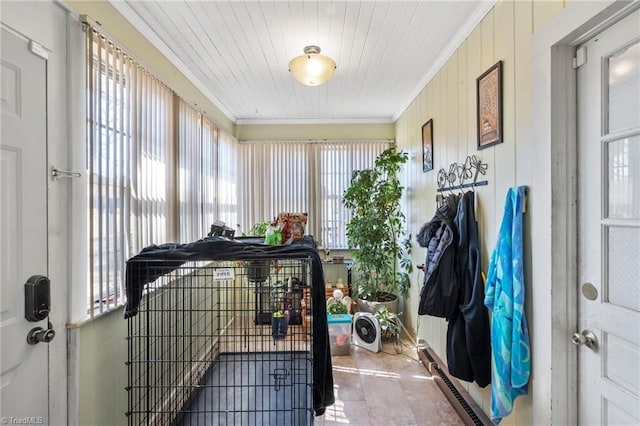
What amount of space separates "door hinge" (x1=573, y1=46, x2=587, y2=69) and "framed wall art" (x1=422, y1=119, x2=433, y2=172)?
1489 millimetres

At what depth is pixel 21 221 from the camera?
3.84ft

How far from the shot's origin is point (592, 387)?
1238 mm

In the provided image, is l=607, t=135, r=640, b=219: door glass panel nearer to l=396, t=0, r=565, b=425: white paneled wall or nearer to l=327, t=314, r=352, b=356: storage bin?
l=396, t=0, r=565, b=425: white paneled wall

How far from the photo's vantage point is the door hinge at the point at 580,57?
4.12 ft

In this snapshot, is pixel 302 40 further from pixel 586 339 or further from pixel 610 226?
pixel 586 339

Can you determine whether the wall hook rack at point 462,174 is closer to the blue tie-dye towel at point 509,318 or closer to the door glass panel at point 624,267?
the blue tie-dye towel at point 509,318

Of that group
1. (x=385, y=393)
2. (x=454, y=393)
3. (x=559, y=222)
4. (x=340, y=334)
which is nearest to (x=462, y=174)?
(x=559, y=222)

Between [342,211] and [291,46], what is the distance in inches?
94.8

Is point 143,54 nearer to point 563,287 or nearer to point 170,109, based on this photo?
point 170,109

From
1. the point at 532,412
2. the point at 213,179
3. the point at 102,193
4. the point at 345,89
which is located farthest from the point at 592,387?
the point at 213,179

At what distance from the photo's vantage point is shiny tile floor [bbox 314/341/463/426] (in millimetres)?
2053

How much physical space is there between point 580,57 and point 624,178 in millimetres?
577

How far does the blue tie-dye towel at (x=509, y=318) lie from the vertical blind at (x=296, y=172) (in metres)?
2.75

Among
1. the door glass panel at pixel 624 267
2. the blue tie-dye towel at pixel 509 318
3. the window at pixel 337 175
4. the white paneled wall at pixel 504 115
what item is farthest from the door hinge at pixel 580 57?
the window at pixel 337 175
